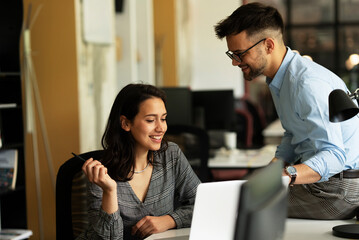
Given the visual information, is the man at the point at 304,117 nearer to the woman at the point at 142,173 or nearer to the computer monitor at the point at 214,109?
the woman at the point at 142,173

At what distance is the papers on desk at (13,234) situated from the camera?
10.5 feet

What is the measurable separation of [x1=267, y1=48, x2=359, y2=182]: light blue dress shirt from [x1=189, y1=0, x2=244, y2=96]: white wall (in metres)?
6.40

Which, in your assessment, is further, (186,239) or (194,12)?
(194,12)

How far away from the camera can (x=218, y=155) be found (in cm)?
418

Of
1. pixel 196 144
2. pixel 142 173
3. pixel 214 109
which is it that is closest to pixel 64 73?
pixel 196 144

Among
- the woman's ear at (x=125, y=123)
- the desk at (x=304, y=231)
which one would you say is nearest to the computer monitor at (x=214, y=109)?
the woman's ear at (x=125, y=123)

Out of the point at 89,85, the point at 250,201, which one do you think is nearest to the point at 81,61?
the point at 89,85

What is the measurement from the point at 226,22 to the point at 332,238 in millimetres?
918

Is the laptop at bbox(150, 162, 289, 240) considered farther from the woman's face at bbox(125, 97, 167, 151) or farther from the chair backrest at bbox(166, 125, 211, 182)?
the chair backrest at bbox(166, 125, 211, 182)

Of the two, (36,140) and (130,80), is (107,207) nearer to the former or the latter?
(36,140)

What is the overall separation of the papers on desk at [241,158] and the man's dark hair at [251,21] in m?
1.60

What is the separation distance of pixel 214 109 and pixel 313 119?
265 centimetres

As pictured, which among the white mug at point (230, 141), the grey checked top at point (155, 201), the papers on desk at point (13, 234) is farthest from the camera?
the white mug at point (230, 141)

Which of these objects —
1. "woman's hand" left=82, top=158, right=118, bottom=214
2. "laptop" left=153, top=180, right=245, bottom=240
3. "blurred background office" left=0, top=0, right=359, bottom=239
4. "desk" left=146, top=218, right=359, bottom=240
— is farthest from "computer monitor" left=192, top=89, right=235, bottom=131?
"laptop" left=153, top=180, right=245, bottom=240
